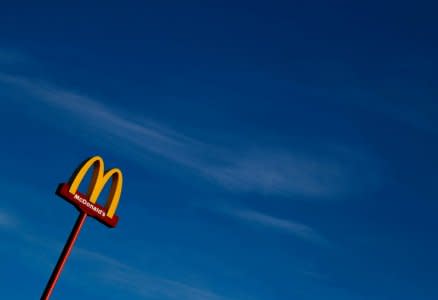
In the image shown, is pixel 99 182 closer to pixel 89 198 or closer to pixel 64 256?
pixel 89 198

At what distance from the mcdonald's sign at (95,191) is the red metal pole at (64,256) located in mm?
589

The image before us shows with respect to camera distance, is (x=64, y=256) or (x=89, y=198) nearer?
(x=64, y=256)

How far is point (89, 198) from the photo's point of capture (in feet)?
123

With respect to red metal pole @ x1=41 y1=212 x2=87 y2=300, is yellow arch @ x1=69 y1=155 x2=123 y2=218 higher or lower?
higher

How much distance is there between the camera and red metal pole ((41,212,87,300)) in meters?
35.2

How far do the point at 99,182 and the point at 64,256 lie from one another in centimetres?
411

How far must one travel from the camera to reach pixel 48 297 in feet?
115

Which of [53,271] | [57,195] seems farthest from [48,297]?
[57,195]

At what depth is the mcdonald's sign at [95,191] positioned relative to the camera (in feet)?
119

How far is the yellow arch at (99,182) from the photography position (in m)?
36.5

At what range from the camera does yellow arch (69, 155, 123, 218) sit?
120 feet

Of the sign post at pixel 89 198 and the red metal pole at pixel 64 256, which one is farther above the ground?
the sign post at pixel 89 198

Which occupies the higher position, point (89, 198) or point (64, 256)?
point (89, 198)

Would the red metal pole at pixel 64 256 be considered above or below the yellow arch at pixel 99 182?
below
